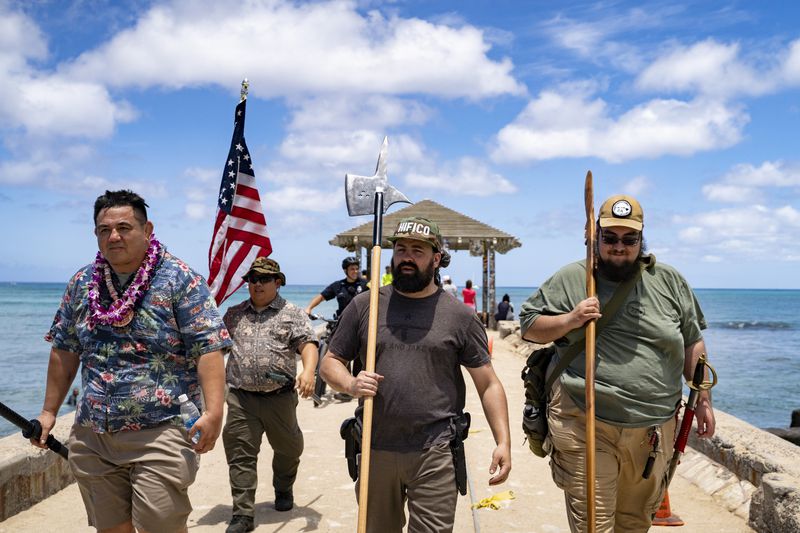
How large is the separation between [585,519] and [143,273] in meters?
2.46

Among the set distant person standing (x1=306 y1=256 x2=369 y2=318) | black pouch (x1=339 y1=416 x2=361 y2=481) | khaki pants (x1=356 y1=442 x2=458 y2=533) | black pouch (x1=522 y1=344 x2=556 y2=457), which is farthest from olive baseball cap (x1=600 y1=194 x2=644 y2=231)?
distant person standing (x1=306 y1=256 x2=369 y2=318)

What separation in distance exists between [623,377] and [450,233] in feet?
65.3

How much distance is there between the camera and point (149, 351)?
352 centimetres

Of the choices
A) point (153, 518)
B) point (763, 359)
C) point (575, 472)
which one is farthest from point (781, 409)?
point (153, 518)

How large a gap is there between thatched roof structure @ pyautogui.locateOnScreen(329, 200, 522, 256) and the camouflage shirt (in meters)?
16.5

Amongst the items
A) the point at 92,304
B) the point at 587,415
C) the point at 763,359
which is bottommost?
the point at 763,359

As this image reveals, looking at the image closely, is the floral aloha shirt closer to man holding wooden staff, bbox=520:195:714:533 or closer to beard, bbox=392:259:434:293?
beard, bbox=392:259:434:293

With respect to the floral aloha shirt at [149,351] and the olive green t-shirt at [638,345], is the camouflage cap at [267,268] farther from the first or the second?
the olive green t-shirt at [638,345]

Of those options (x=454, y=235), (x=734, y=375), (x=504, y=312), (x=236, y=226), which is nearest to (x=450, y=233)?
(x=454, y=235)

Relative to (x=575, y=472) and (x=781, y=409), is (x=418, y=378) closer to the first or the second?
(x=575, y=472)

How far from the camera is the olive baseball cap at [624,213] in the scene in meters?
3.74

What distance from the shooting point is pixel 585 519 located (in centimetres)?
368

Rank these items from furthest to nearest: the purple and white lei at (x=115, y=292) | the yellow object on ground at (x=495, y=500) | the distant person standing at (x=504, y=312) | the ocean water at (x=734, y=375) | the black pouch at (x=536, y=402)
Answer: the distant person standing at (x=504, y=312)
the ocean water at (x=734, y=375)
the yellow object on ground at (x=495, y=500)
the black pouch at (x=536, y=402)
the purple and white lei at (x=115, y=292)

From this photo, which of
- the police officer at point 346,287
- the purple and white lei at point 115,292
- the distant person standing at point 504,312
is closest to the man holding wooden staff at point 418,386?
the purple and white lei at point 115,292
